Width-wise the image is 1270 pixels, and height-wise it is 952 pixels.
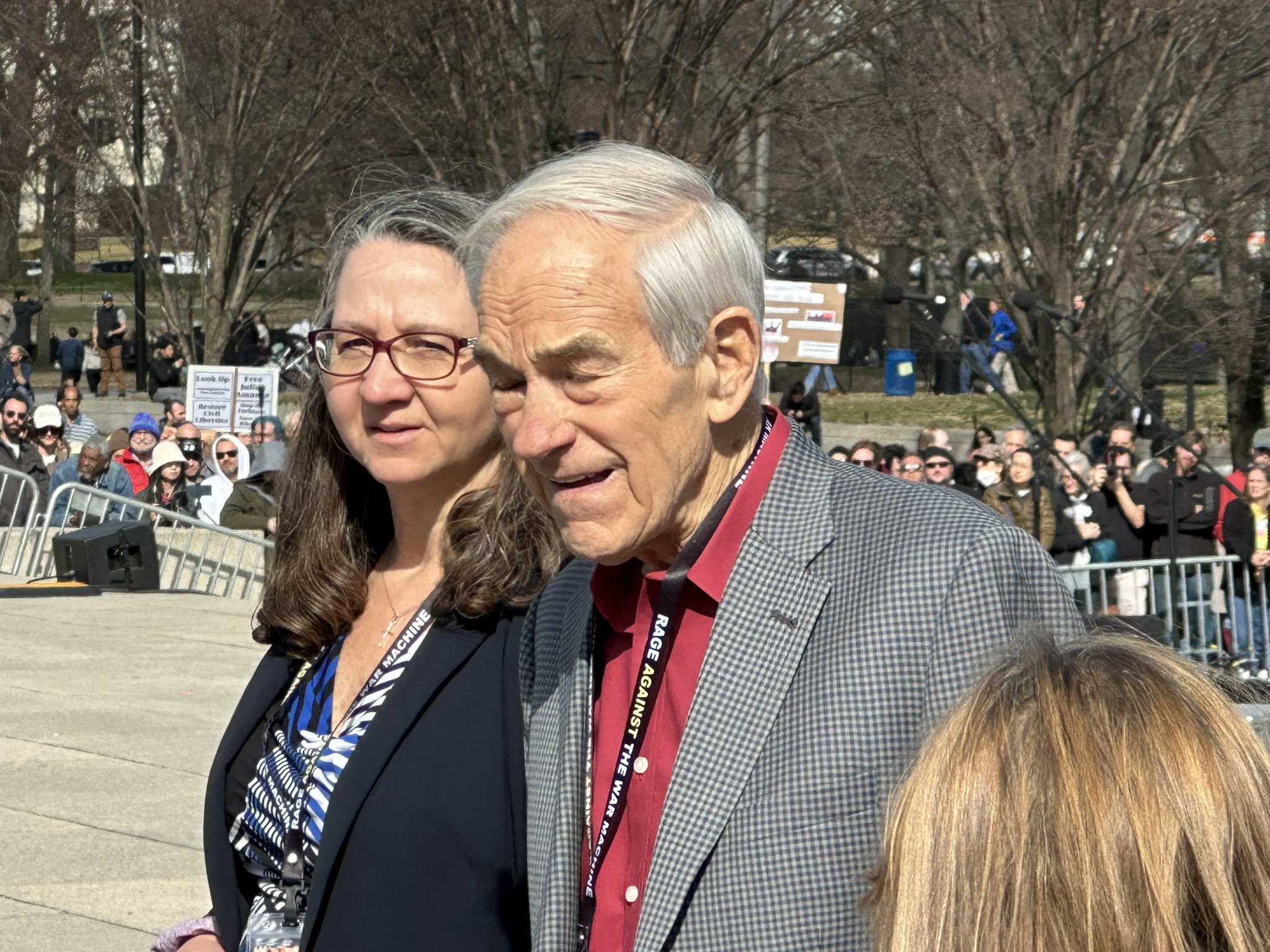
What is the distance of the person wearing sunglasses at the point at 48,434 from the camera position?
677 inches

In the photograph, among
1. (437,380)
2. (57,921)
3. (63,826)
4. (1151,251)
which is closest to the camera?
(437,380)

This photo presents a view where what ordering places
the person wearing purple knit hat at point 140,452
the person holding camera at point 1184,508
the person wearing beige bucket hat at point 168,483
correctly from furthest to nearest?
the person wearing purple knit hat at point 140,452, the person wearing beige bucket hat at point 168,483, the person holding camera at point 1184,508

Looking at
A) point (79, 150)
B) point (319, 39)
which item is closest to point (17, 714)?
point (319, 39)

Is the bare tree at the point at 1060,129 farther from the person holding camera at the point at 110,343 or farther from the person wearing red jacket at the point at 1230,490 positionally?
the person holding camera at the point at 110,343

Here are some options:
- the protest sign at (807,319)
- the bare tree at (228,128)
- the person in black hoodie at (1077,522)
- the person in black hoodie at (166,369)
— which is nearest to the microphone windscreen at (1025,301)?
the person in black hoodie at (1077,522)

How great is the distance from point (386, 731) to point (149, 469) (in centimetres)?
1442

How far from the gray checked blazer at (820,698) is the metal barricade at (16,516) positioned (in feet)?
43.7

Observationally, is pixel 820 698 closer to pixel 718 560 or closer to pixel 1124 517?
pixel 718 560

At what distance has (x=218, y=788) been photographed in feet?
9.09

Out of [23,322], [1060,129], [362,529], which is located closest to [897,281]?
[1060,129]

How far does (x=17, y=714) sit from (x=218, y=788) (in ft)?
19.9

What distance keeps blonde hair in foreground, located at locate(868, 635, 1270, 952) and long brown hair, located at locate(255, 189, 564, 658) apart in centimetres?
115

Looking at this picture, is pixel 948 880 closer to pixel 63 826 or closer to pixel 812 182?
pixel 63 826

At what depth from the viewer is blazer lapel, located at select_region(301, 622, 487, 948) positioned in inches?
96.3
